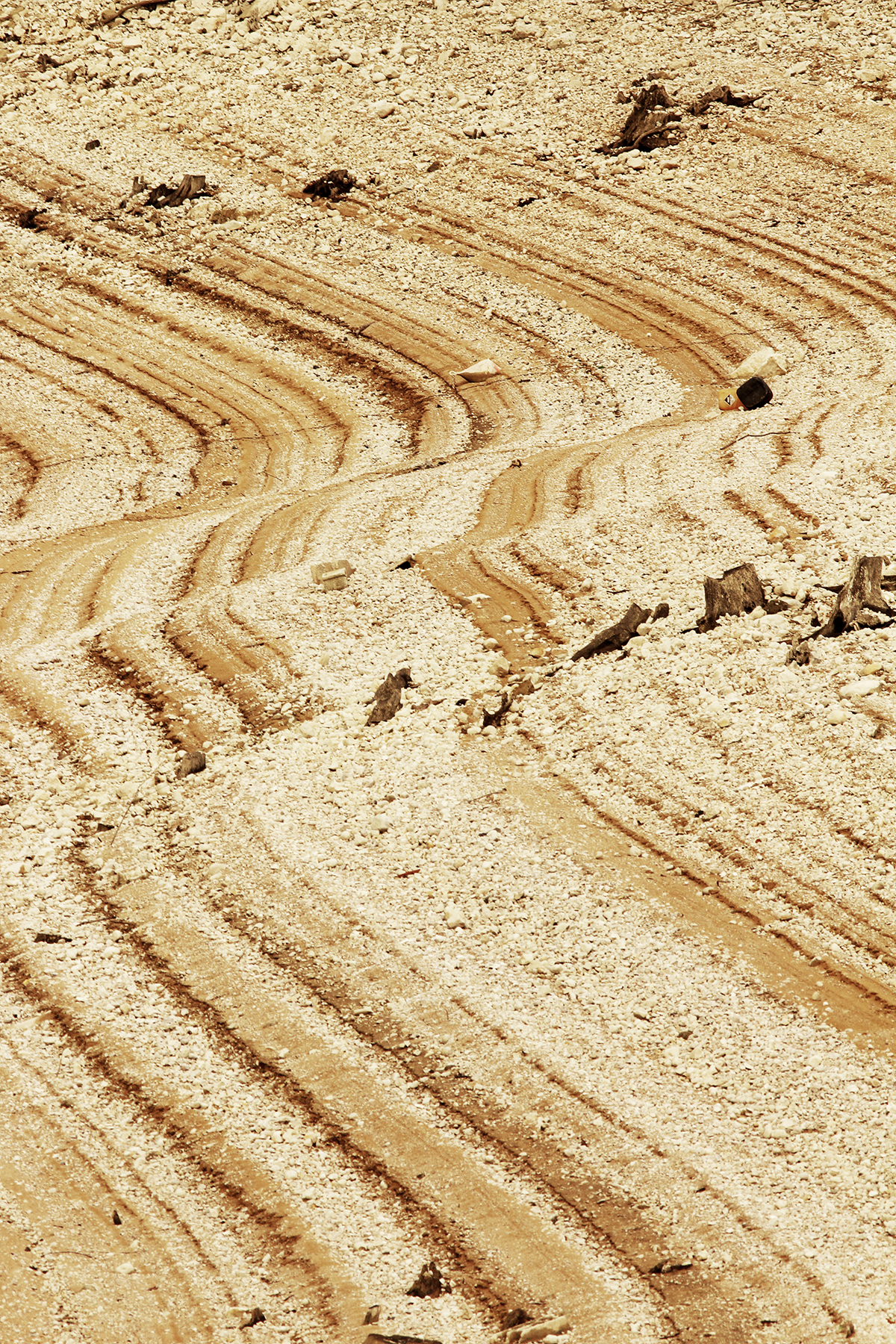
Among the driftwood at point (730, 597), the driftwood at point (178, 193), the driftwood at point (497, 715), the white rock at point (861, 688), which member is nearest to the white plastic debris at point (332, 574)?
the driftwood at point (497, 715)

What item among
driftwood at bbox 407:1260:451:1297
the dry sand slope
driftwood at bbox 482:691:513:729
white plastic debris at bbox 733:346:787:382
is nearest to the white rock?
the dry sand slope

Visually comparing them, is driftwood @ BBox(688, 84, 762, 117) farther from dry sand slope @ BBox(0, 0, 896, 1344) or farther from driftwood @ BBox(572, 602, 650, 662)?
driftwood @ BBox(572, 602, 650, 662)

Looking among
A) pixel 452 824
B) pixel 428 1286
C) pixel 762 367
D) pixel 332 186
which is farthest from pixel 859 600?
pixel 332 186

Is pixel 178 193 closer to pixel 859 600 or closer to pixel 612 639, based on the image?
pixel 612 639

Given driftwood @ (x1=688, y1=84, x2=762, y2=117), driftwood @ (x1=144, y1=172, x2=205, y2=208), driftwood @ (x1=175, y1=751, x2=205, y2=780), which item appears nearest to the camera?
driftwood @ (x1=175, y1=751, x2=205, y2=780)

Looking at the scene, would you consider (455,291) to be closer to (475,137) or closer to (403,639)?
(475,137)

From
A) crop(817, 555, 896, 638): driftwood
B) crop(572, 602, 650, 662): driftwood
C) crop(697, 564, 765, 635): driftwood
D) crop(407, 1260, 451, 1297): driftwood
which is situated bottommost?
crop(407, 1260, 451, 1297): driftwood

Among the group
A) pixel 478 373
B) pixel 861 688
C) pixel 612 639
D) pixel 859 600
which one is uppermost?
pixel 478 373
